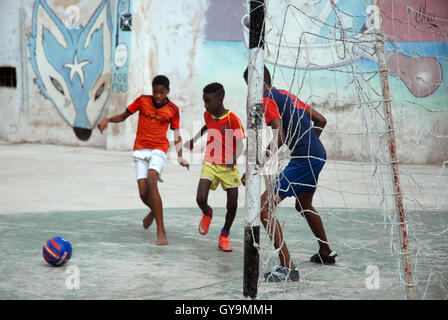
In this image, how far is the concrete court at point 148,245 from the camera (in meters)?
4.05

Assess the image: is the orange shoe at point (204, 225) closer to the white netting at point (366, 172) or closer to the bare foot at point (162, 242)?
the bare foot at point (162, 242)

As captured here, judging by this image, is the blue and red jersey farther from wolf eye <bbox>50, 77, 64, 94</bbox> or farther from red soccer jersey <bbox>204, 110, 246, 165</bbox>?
wolf eye <bbox>50, 77, 64, 94</bbox>

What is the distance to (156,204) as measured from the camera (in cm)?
562

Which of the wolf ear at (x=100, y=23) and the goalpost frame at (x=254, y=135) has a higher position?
the wolf ear at (x=100, y=23)

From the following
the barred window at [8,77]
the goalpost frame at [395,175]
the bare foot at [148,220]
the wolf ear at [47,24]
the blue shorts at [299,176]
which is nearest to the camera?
the goalpost frame at [395,175]

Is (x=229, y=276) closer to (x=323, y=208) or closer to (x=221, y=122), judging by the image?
(x=221, y=122)

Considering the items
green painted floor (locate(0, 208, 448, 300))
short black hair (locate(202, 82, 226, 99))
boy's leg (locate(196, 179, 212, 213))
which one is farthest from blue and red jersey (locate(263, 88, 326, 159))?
boy's leg (locate(196, 179, 212, 213))

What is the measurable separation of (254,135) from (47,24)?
554 inches

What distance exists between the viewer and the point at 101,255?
5.00 m

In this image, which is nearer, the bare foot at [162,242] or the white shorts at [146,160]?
the bare foot at [162,242]

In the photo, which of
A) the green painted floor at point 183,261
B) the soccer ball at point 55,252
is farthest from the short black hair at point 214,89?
the soccer ball at point 55,252

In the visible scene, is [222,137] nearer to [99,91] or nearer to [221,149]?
[221,149]
